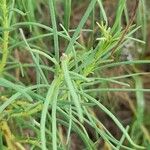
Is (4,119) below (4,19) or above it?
below

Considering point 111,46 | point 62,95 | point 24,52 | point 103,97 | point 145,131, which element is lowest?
point 145,131

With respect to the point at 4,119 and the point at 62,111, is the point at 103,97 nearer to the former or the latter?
the point at 4,119

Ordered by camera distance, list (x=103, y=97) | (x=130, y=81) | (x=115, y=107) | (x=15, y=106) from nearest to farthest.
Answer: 1. (x=15, y=106)
2. (x=103, y=97)
3. (x=130, y=81)
4. (x=115, y=107)

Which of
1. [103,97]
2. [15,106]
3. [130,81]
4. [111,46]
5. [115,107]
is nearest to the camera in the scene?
[111,46]

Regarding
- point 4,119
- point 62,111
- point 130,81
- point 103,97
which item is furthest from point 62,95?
point 130,81

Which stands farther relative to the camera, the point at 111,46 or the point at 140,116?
the point at 140,116

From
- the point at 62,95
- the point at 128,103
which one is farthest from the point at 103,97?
the point at 62,95
